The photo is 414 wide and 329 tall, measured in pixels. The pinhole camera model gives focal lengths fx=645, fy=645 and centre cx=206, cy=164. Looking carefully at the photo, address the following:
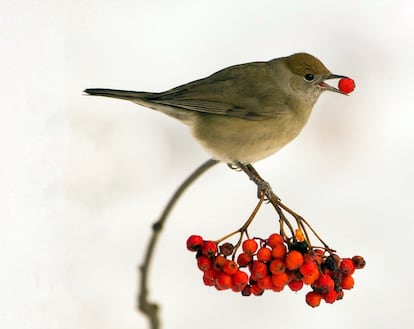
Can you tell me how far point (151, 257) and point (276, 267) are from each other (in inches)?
26.0

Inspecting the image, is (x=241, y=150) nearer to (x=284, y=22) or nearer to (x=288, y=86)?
(x=288, y=86)

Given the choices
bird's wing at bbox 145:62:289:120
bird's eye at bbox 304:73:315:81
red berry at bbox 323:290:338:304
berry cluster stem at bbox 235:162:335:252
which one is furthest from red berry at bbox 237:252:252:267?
bird's eye at bbox 304:73:315:81

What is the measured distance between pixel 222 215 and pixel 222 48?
84 cm

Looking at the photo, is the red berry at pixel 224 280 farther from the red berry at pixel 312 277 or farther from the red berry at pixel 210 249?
the red berry at pixel 312 277

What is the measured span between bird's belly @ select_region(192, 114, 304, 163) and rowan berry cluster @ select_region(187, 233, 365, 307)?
1.41 ft

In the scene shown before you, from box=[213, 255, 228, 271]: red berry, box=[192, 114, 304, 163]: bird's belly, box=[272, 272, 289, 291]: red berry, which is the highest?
box=[192, 114, 304, 163]: bird's belly

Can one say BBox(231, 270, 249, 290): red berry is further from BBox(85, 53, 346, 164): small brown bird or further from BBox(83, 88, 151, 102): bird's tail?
BBox(83, 88, 151, 102): bird's tail

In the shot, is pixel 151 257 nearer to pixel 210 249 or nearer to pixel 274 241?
pixel 210 249

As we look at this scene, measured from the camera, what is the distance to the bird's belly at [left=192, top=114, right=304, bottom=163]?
209 centimetres

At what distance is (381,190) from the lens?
10.7 ft

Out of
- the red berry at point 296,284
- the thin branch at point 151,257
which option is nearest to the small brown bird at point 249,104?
the thin branch at point 151,257

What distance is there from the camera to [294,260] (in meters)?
1.61

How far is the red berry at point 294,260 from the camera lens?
1.61 m

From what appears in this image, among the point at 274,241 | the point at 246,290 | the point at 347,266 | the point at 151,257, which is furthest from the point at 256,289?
the point at 151,257
